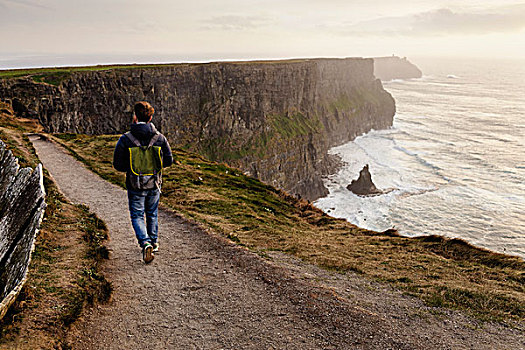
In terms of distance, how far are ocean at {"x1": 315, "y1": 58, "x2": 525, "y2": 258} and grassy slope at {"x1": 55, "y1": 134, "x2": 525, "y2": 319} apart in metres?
27.3

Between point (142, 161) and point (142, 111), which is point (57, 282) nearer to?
point (142, 161)

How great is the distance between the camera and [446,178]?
7300cm

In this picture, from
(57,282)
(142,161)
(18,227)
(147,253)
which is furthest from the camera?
(147,253)

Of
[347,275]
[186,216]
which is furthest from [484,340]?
[186,216]

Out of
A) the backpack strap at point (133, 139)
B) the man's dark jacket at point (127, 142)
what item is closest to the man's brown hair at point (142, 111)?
the man's dark jacket at point (127, 142)

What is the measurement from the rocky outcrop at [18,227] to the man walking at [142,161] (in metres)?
2.30

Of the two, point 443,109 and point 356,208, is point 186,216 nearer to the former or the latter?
point 356,208

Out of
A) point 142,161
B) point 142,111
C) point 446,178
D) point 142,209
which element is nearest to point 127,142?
point 142,161

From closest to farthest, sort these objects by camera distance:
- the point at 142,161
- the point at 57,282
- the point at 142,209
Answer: the point at 57,282
the point at 142,161
the point at 142,209

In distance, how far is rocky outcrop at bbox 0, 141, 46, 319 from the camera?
6.89 metres

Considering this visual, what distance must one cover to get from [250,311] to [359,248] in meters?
8.72

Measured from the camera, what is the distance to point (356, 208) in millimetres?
64688

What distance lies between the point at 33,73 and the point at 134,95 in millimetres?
14784

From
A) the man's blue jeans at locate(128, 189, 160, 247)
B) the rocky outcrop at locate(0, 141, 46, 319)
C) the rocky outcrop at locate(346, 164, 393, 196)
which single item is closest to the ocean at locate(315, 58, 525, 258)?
the rocky outcrop at locate(346, 164, 393, 196)
